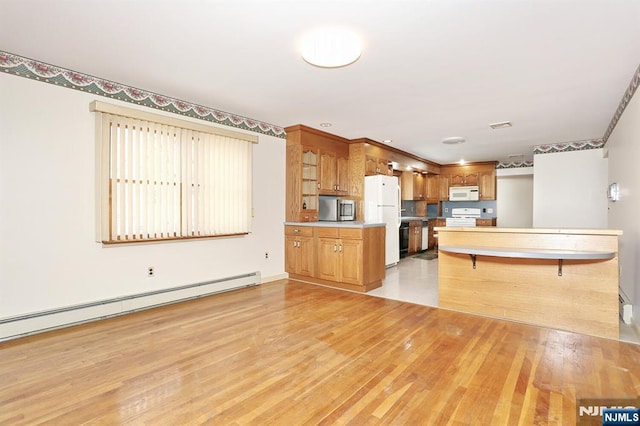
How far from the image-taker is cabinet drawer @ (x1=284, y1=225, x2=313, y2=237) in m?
4.88

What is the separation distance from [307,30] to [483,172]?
7587 millimetres

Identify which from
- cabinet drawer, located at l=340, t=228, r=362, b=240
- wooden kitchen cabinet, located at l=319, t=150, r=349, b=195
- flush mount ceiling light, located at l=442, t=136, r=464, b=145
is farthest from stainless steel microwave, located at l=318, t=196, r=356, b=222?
flush mount ceiling light, located at l=442, t=136, r=464, b=145

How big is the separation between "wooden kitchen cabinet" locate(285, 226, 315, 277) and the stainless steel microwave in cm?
73

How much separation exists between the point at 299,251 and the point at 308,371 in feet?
9.49

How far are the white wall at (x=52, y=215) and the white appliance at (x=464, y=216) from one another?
7.72 meters

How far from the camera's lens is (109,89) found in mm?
3303

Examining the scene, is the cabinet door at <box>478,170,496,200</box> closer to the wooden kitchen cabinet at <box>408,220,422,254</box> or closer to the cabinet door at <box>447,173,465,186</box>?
the cabinet door at <box>447,173,465,186</box>

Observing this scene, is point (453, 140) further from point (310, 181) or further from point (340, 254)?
point (340, 254)

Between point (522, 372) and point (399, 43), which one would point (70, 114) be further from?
Answer: point (522, 372)

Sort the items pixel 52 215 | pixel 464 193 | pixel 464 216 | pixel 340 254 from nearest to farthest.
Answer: pixel 52 215 < pixel 340 254 < pixel 464 193 < pixel 464 216

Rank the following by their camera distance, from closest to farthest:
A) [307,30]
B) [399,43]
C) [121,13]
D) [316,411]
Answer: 1. [316,411]
2. [121,13]
3. [307,30]
4. [399,43]

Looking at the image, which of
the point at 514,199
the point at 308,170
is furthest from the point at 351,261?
the point at 514,199

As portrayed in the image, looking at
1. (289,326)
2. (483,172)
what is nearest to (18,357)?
(289,326)

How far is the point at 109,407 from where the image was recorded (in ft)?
5.88
